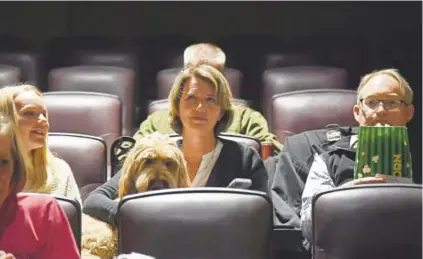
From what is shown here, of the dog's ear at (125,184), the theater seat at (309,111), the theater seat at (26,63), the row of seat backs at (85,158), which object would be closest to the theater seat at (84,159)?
the row of seat backs at (85,158)

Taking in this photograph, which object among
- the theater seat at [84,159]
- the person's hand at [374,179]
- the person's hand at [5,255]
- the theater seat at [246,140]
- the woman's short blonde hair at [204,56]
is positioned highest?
the woman's short blonde hair at [204,56]

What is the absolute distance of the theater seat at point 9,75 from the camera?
7.60ft

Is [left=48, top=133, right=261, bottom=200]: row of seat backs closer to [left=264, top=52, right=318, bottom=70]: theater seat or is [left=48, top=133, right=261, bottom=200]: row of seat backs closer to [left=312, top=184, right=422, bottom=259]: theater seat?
[left=312, top=184, right=422, bottom=259]: theater seat

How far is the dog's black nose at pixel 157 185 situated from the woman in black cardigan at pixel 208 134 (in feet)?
0.46

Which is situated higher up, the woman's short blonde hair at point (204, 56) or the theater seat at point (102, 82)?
the woman's short blonde hair at point (204, 56)

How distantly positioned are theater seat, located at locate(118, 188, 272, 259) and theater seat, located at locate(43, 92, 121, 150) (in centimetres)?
70

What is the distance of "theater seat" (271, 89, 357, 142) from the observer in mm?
2043

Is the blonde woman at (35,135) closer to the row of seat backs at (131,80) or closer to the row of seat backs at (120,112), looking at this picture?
the row of seat backs at (120,112)

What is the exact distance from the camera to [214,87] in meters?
1.64

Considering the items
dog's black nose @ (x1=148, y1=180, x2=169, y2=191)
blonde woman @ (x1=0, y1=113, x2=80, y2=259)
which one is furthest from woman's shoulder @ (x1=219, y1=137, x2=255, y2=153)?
blonde woman @ (x1=0, y1=113, x2=80, y2=259)

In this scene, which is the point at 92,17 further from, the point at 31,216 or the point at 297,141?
the point at 31,216

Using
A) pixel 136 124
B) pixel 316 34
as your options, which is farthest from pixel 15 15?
pixel 316 34

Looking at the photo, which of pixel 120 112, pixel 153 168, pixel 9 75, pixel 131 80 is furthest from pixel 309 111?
pixel 9 75

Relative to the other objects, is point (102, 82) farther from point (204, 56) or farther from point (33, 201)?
point (33, 201)
